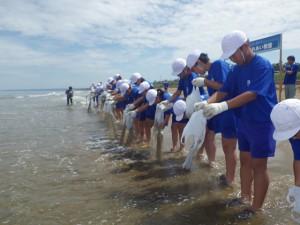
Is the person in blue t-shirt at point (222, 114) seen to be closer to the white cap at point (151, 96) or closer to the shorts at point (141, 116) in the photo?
the white cap at point (151, 96)

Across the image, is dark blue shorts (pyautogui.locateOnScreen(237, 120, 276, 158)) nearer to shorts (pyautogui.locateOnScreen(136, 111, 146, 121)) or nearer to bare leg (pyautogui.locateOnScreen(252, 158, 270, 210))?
bare leg (pyautogui.locateOnScreen(252, 158, 270, 210))

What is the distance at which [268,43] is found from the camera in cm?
1173

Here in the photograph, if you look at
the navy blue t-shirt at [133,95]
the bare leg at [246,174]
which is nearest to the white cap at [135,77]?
the navy blue t-shirt at [133,95]

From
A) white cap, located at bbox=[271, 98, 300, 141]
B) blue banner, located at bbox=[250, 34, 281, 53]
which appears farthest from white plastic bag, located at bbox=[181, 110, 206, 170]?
blue banner, located at bbox=[250, 34, 281, 53]

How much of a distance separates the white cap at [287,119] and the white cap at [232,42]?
3.57ft

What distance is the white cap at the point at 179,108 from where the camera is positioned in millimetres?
6953

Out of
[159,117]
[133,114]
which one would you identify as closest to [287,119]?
[159,117]

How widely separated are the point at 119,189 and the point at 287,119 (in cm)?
304

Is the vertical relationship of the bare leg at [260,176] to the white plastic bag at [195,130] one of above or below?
below

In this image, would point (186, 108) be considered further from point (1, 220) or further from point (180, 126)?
point (1, 220)

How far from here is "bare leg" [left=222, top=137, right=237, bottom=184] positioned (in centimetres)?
509

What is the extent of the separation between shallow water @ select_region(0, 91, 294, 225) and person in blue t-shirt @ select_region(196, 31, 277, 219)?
0.52 metres

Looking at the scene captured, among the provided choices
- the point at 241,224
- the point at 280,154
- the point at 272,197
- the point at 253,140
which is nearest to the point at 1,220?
the point at 241,224

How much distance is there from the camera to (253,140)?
12.6 feet
